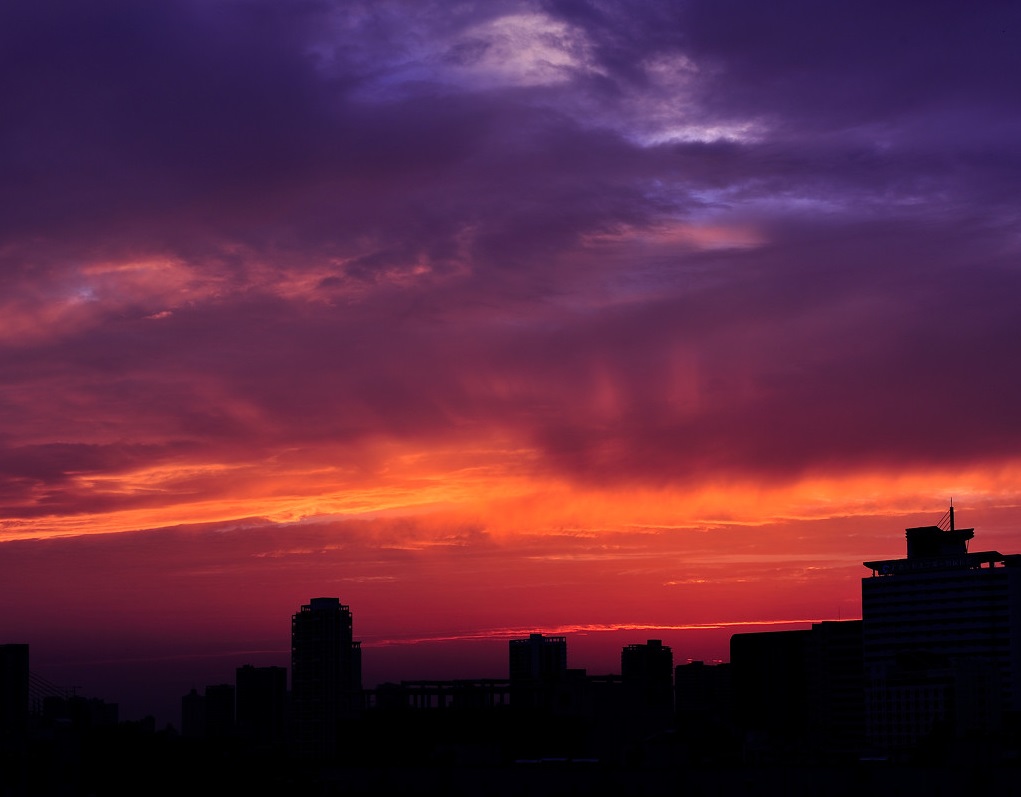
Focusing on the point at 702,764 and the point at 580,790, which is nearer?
the point at 580,790

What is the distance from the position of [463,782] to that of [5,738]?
5404cm

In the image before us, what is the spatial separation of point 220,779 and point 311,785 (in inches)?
562

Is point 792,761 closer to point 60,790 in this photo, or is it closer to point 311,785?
point 311,785

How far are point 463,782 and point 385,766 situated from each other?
691 inches

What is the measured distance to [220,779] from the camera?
611ft

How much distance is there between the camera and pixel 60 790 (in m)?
157

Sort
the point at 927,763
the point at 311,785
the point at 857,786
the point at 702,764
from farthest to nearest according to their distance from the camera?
the point at 311,785, the point at 702,764, the point at 927,763, the point at 857,786

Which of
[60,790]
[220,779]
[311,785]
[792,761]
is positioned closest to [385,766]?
[311,785]

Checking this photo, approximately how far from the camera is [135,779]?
175m

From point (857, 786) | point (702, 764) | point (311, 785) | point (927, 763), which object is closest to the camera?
point (857, 786)

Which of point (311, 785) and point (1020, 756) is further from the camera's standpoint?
point (311, 785)

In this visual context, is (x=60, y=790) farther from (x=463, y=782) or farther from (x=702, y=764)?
(x=702, y=764)

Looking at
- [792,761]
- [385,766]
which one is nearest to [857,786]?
[792,761]

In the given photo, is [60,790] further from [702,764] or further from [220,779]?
[702,764]
